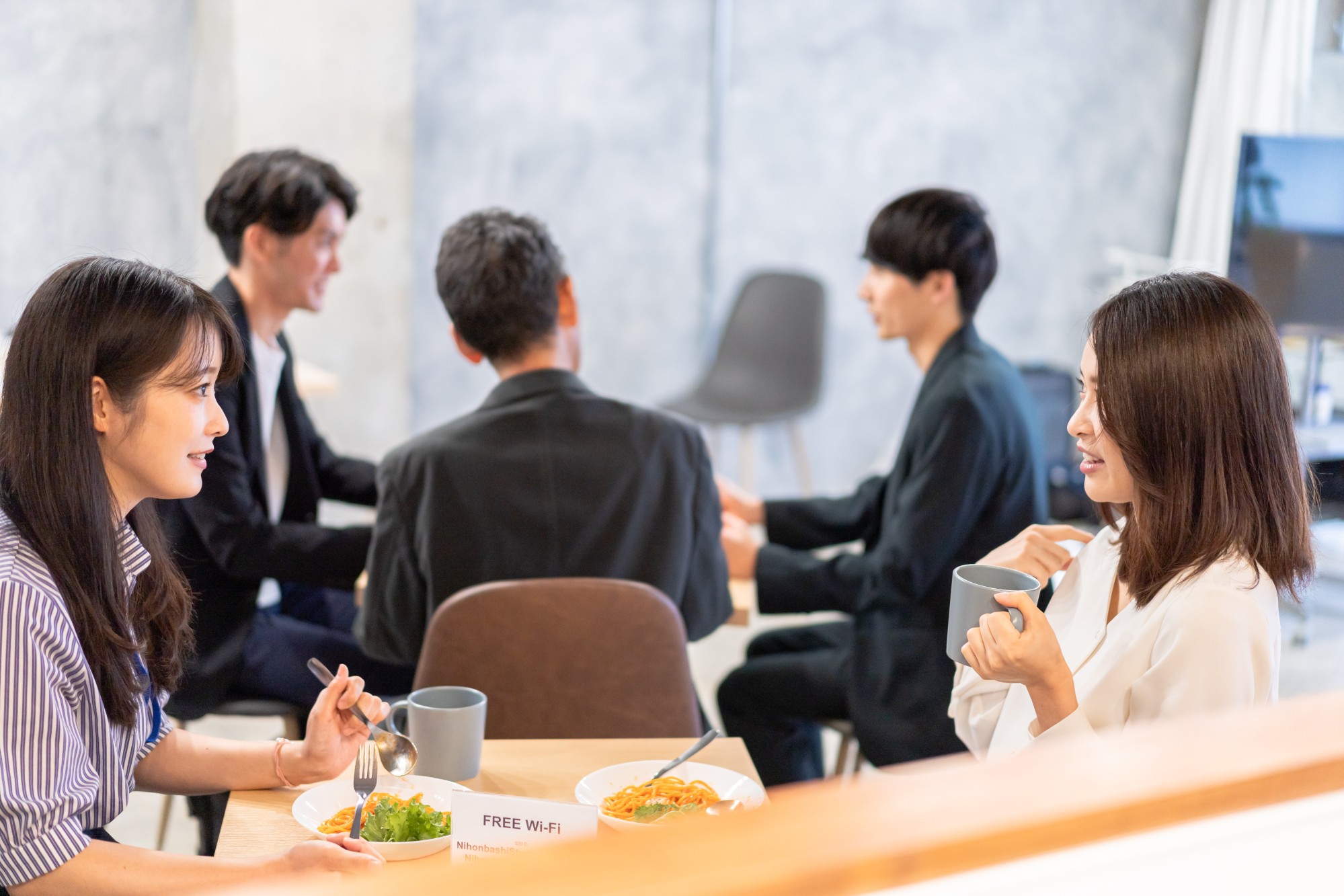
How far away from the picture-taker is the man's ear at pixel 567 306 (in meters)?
1.92

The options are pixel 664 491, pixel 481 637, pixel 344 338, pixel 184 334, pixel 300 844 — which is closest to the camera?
pixel 300 844

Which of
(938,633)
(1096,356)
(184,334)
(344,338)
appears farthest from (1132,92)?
(184,334)

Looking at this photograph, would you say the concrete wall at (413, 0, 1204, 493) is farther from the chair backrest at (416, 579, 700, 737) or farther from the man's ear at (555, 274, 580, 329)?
the chair backrest at (416, 579, 700, 737)

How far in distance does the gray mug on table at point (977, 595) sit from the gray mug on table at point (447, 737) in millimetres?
507

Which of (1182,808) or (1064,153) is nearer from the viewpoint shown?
(1182,808)

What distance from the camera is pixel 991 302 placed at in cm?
515

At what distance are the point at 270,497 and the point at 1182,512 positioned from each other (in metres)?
1.55

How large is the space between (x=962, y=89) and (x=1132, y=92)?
0.80 meters

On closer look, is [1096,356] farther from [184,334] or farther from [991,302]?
[991,302]

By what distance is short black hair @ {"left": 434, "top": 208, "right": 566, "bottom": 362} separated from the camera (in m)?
1.85

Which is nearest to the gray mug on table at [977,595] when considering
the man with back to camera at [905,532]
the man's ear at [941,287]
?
the man with back to camera at [905,532]

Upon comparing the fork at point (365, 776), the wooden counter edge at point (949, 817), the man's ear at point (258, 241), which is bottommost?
the fork at point (365, 776)

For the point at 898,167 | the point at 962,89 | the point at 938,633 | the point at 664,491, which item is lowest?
the point at 938,633

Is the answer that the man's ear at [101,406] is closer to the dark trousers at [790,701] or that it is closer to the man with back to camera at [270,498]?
the man with back to camera at [270,498]
